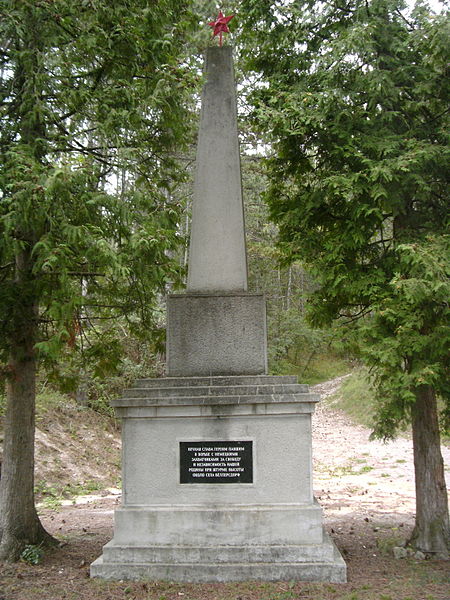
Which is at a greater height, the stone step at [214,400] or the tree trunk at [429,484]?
the stone step at [214,400]

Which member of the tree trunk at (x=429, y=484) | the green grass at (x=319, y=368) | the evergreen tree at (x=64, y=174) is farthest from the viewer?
the green grass at (x=319, y=368)

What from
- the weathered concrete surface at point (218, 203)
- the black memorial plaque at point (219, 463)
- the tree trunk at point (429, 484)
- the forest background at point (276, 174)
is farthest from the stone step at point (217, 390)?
the tree trunk at point (429, 484)

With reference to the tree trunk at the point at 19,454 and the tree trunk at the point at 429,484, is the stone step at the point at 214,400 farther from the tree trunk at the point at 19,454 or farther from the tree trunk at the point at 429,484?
the tree trunk at the point at 429,484

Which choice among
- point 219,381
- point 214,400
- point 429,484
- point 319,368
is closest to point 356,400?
point 319,368

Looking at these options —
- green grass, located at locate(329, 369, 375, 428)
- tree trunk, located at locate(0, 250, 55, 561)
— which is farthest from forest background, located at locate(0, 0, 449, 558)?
green grass, located at locate(329, 369, 375, 428)

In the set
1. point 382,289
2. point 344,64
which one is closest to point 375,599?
point 382,289

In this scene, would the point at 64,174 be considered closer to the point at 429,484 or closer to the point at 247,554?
the point at 247,554

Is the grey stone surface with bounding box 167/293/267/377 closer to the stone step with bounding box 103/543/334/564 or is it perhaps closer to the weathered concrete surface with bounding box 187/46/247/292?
the weathered concrete surface with bounding box 187/46/247/292

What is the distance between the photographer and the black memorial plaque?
5562 mm

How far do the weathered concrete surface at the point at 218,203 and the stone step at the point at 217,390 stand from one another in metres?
1.25

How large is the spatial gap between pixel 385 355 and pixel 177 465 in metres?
2.43

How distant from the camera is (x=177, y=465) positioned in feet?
18.5

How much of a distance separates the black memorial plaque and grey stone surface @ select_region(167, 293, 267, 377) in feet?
2.72

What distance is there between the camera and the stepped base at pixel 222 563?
5.23m
